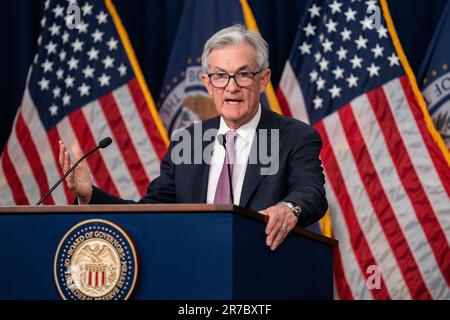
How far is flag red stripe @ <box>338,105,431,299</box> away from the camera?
4.53 metres

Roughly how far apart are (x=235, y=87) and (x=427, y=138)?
2.06m

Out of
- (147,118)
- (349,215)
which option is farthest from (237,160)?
(147,118)

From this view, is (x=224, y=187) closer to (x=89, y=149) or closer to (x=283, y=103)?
(x=283, y=103)

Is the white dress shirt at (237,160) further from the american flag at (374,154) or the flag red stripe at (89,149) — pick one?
the flag red stripe at (89,149)

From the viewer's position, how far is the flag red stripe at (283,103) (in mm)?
4922

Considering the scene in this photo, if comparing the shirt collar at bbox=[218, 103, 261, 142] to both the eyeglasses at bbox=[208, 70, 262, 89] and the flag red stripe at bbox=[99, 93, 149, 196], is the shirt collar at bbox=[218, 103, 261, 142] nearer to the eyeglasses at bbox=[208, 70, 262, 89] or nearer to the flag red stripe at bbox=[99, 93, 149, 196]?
the eyeglasses at bbox=[208, 70, 262, 89]

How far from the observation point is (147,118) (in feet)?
16.6

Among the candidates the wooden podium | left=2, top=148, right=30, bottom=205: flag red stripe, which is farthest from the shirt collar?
left=2, top=148, right=30, bottom=205: flag red stripe

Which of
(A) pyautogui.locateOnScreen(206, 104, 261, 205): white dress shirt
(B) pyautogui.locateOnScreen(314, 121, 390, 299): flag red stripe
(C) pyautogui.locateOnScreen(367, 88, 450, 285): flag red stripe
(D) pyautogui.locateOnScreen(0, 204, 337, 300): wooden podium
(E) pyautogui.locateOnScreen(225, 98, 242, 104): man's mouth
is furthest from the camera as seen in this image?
(B) pyautogui.locateOnScreen(314, 121, 390, 299): flag red stripe

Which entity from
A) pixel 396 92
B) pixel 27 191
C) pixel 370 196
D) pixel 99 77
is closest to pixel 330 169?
pixel 370 196

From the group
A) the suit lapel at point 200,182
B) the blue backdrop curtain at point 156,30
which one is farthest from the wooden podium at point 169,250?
the blue backdrop curtain at point 156,30

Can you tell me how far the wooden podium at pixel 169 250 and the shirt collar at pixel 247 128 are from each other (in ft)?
2.32

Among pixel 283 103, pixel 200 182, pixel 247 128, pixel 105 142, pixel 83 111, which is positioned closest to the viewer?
pixel 105 142

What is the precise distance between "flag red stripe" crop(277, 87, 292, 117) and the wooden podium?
265 centimetres
